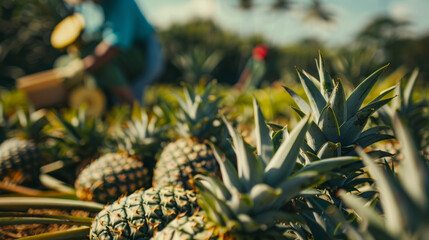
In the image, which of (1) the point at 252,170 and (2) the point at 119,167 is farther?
(2) the point at 119,167

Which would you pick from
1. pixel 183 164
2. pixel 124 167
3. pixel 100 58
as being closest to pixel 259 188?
pixel 183 164

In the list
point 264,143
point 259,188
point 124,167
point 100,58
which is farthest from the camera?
point 100,58

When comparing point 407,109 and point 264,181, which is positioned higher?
point 264,181

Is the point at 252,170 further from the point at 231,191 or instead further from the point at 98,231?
the point at 98,231

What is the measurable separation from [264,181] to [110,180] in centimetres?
111

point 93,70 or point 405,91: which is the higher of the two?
point 93,70

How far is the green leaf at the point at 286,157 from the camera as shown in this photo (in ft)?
2.31

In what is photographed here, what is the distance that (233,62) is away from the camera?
1916cm

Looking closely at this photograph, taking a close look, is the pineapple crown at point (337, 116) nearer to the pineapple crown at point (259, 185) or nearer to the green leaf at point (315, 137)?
the green leaf at point (315, 137)

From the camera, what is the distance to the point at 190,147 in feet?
5.03

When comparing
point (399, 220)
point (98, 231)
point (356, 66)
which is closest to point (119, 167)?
point (98, 231)

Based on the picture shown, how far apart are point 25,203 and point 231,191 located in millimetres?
1154

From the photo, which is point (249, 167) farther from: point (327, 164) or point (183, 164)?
point (183, 164)

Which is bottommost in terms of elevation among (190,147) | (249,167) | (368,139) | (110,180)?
(110,180)
